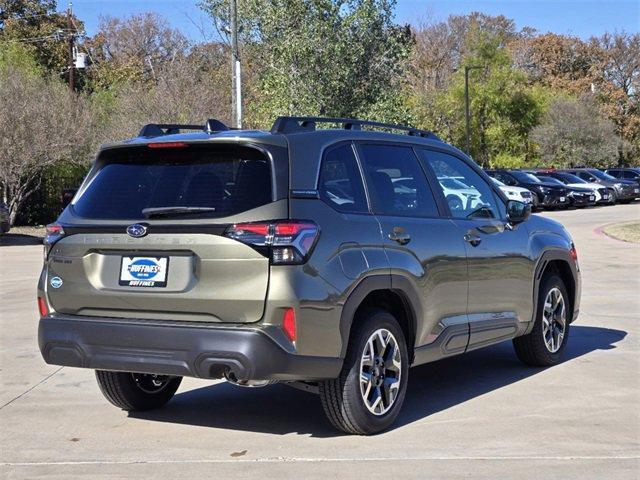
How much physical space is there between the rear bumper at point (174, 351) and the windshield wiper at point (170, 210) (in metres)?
0.65

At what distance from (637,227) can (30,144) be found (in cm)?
1744

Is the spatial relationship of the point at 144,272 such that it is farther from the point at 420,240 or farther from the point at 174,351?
the point at 420,240

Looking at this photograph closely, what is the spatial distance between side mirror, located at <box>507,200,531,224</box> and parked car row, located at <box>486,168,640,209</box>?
2899 cm

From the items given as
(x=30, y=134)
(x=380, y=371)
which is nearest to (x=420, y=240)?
(x=380, y=371)

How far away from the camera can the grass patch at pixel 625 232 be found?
76.0ft

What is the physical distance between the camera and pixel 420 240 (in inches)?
258

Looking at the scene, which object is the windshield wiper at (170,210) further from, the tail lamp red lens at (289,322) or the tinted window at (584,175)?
the tinted window at (584,175)

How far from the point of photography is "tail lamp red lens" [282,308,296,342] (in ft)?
17.9

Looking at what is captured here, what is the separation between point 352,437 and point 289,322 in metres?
1.13

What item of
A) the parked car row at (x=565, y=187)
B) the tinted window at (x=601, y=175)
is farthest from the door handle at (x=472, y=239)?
the tinted window at (x=601, y=175)

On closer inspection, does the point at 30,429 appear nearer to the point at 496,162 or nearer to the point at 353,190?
the point at 353,190

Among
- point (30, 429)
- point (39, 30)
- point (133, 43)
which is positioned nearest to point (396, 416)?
point (30, 429)

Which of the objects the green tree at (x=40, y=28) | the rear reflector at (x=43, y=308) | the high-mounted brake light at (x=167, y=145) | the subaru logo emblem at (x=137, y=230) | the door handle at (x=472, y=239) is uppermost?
the green tree at (x=40, y=28)

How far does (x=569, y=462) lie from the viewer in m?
5.60
